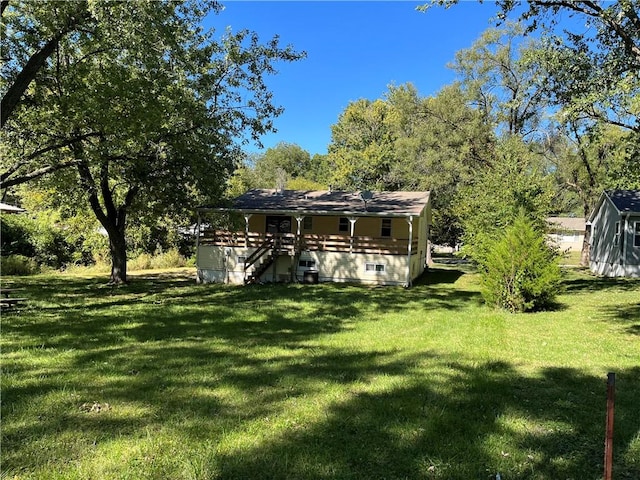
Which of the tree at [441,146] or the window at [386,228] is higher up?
the tree at [441,146]

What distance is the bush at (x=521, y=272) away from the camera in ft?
38.3

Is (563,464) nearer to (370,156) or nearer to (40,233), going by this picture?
(40,233)

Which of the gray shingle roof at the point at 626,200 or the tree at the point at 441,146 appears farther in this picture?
the tree at the point at 441,146

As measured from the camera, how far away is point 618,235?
71.5 ft

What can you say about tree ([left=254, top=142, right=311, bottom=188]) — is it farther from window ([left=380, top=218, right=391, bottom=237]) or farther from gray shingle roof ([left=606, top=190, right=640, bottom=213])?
gray shingle roof ([left=606, top=190, right=640, bottom=213])

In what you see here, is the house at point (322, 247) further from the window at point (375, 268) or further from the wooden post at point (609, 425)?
the wooden post at point (609, 425)

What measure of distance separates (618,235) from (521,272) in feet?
44.4

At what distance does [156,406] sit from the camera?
473 cm

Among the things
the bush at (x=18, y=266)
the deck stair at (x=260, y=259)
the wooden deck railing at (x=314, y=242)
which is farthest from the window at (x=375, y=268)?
the bush at (x=18, y=266)

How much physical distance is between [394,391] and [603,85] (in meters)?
10.4

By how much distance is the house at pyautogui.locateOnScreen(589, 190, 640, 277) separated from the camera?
833 inches

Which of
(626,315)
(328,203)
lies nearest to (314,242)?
(328,203)

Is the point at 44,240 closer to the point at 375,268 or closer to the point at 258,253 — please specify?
the point at 258,253

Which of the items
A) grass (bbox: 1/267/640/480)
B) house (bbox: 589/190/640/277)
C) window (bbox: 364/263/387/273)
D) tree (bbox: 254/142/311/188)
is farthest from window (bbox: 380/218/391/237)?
tree (bbox: 254/142/311/188)
